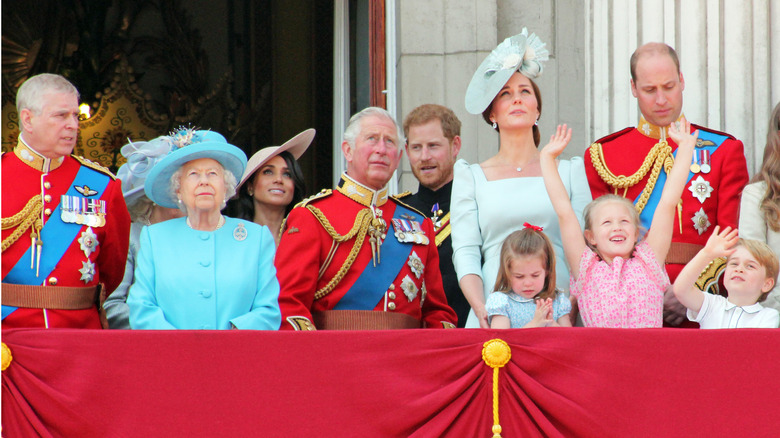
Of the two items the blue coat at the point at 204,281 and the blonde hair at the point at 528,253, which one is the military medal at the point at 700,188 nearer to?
the blonde hair at the point at 528,253

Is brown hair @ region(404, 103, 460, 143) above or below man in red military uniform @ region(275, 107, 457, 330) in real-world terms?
above

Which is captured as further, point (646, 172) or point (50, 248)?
point (646, 172)

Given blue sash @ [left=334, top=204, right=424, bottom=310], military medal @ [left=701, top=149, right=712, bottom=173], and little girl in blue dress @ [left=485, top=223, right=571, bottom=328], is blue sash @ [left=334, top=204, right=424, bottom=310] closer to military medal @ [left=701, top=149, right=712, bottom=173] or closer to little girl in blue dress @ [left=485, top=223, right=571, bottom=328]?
little girl in blue dress @ [left=485, top=223, right=571, bottom=328]

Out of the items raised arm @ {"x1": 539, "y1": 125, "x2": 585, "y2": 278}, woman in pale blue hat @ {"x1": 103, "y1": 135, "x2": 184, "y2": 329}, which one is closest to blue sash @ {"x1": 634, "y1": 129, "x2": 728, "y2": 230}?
raised arm @ {"x1": 539, "y1": 125, "x2": 585, "y2": 278}

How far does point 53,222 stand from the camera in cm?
431

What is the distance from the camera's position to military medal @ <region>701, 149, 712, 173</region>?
4449 mm

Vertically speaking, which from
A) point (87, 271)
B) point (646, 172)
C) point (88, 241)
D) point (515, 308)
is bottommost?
point (515, 308)

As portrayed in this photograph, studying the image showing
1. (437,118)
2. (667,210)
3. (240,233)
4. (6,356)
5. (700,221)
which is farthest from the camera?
(437,118)

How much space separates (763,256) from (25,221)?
7.96 ft

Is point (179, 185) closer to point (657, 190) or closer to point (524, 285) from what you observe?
point (524, 285)

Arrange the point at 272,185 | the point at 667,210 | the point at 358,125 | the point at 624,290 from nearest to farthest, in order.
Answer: the point at 624,290 → the point at 667,210 → the point at 358,125 → the point at 272,185

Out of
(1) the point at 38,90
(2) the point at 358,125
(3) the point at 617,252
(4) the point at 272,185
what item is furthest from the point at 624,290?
(1) the point at 38,90

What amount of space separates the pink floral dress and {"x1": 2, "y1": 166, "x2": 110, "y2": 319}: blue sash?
1745 millimetres

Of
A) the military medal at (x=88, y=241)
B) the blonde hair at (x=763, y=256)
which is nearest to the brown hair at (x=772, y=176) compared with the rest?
the blonde hair at (x=763, y=256)
